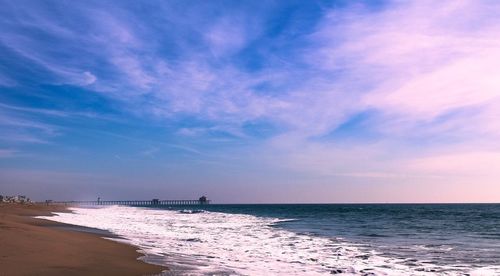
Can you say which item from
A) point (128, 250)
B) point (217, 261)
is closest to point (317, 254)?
point (217, 261)

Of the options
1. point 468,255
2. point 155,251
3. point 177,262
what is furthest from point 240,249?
point 468,255

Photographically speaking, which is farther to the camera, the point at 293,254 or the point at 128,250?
the point at 293,254

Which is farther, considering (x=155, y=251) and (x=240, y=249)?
(x=240, y=249)

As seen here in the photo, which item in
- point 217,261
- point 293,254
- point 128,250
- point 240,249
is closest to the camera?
point 217,261

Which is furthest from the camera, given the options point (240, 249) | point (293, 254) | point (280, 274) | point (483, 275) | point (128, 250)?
point (240, 249)

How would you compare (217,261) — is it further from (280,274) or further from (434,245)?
(434,245)

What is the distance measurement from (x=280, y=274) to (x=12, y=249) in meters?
7.86

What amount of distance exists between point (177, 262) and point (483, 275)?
31.5 ft

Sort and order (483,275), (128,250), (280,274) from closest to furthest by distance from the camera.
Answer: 1. (280,274)
2. (483,275)
3. (128,250)

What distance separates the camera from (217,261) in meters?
14.6

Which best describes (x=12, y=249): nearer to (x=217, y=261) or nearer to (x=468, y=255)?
(x=217, y=261)

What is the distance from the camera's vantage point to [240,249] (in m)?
18.8

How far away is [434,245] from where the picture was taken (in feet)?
74.1

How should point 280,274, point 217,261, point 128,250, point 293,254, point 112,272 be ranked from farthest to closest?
point 293,254, point 128,250, point 217,261, point 280,274, point 112,272
